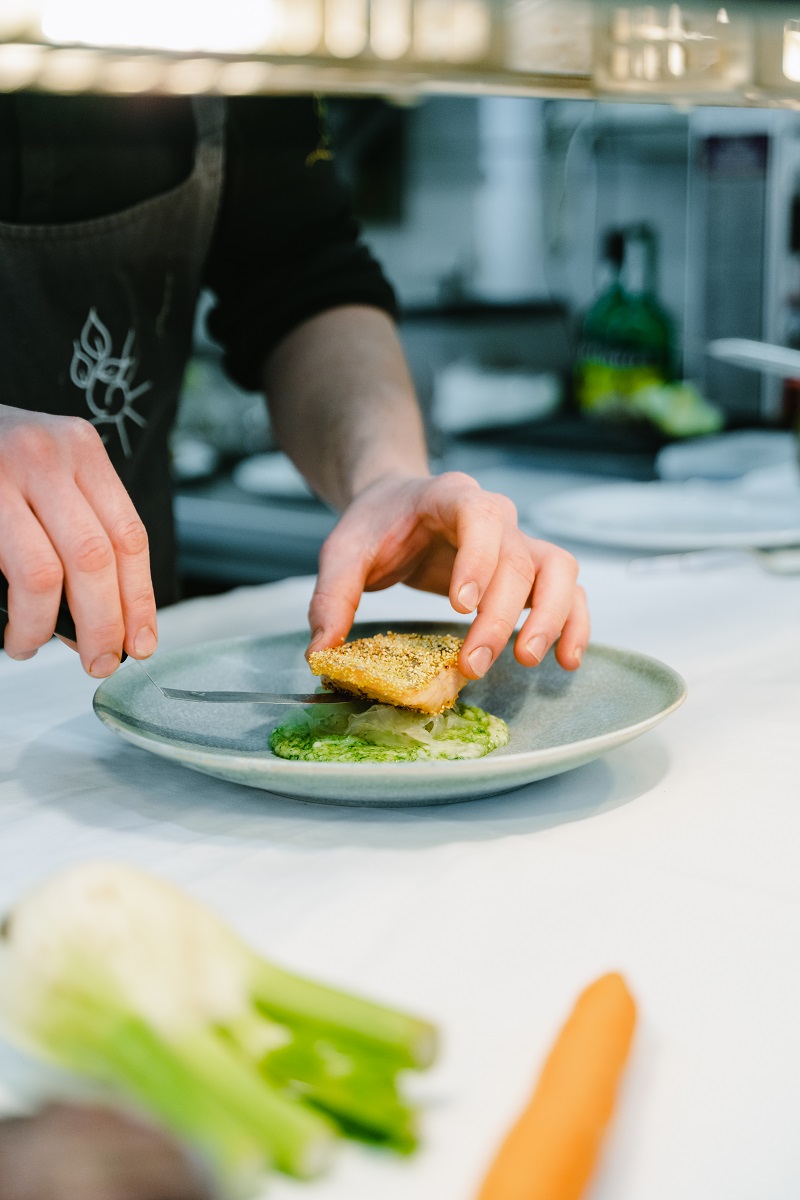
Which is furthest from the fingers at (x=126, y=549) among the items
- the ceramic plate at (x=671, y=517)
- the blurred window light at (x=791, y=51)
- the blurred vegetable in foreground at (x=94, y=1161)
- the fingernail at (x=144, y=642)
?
the ceramic plate at (x=671, y=517)

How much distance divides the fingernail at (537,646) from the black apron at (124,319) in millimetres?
708

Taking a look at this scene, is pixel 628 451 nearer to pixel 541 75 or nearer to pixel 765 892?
pixel 541 75

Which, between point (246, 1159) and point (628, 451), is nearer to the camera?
point (246, 1159)

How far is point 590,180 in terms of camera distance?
14.5 ft

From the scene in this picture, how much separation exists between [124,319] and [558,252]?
3.29 metres

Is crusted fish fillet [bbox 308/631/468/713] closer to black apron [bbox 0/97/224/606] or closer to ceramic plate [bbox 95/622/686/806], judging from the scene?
ceramic plate [bbox 95/622/686/806]

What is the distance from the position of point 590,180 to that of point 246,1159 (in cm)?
440

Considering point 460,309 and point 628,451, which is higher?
point 460,309

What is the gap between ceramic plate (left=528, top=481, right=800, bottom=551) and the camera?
1.68 metres

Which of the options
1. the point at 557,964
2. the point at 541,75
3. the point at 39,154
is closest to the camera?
the point at 557,964

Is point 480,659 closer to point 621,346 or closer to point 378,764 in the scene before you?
point 378,764

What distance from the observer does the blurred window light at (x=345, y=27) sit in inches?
33.8

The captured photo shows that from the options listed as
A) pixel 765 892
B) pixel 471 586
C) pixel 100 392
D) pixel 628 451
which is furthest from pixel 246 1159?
pixel 628 451

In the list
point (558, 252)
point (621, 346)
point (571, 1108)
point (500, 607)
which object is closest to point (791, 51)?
point (500, 607)
